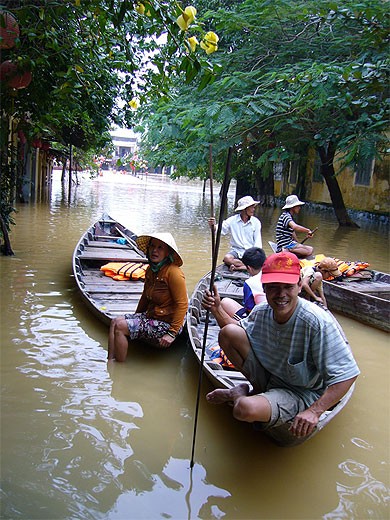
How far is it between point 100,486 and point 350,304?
14.9 ft

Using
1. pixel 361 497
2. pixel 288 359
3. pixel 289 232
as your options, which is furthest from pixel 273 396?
pixel 289 232

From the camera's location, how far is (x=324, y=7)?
33.8 feet

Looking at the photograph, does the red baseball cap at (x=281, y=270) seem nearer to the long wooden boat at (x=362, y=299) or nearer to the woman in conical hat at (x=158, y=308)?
the woman in conical hat at (x=158, y=308)

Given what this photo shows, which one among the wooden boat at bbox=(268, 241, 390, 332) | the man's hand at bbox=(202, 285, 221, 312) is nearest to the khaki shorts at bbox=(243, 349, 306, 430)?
the man's hand at bbox=(202, 285, 221, 312)

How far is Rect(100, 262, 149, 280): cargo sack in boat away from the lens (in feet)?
22.3

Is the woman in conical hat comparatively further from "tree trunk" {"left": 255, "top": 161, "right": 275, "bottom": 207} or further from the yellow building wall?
"tree trunk" {"left": 255, "top": 161, "right": 275, "bottom": 207}

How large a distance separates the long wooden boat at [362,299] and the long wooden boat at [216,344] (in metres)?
1.27

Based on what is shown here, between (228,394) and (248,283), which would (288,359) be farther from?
(248,283)

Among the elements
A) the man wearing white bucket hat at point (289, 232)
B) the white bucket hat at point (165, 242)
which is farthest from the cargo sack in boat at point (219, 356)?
the man wearing white bucket hat at point (289, 232)

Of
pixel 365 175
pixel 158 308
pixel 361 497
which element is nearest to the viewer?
pixel 361 497

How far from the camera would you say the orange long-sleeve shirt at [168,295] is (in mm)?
4461

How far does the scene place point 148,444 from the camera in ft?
11.6

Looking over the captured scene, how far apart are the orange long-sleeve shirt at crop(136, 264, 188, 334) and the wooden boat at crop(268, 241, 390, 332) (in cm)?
286

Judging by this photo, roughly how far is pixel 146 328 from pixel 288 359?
187cm
